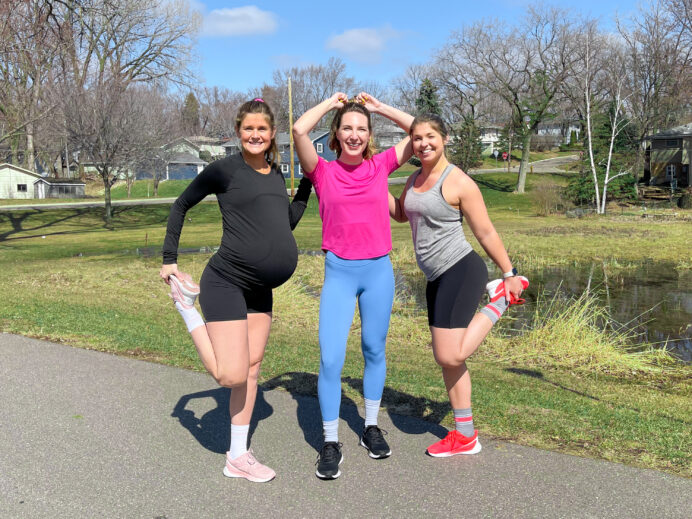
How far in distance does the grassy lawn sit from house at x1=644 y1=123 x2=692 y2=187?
33.9 meters

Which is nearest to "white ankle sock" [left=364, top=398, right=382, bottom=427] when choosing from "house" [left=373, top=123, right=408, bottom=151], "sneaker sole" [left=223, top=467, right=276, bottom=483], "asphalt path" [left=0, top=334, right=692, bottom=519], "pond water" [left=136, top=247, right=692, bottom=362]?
"asphalt path" [left=0, top=334, right=692, bottom=519]

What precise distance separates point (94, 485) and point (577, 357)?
19.6 feet

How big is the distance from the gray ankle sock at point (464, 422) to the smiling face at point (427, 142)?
4.86ft

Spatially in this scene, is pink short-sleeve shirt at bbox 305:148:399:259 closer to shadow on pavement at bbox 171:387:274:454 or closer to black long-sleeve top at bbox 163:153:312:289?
black long-sleeve top at bbox 163:153:312:289

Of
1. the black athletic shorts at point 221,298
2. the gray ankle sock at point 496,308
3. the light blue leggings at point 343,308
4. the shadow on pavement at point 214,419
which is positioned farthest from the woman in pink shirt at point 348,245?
the shadow on pavement at point 214,419

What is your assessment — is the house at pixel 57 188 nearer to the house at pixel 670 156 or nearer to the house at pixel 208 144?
A: the house at pixel 208 144

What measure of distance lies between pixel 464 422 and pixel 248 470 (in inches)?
50.1

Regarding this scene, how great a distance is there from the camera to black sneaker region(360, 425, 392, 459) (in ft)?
12.3

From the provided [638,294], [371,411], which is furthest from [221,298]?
[638,294]

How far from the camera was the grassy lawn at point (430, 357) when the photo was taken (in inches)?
165

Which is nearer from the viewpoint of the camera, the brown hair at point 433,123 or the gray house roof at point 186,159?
the brown hair at point 433,123

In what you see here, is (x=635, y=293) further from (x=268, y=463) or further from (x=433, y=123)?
(x=268, y=463)

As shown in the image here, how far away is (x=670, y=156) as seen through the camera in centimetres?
4850

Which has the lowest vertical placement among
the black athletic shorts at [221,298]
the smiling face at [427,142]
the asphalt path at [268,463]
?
the asphalt path at [268,463]
